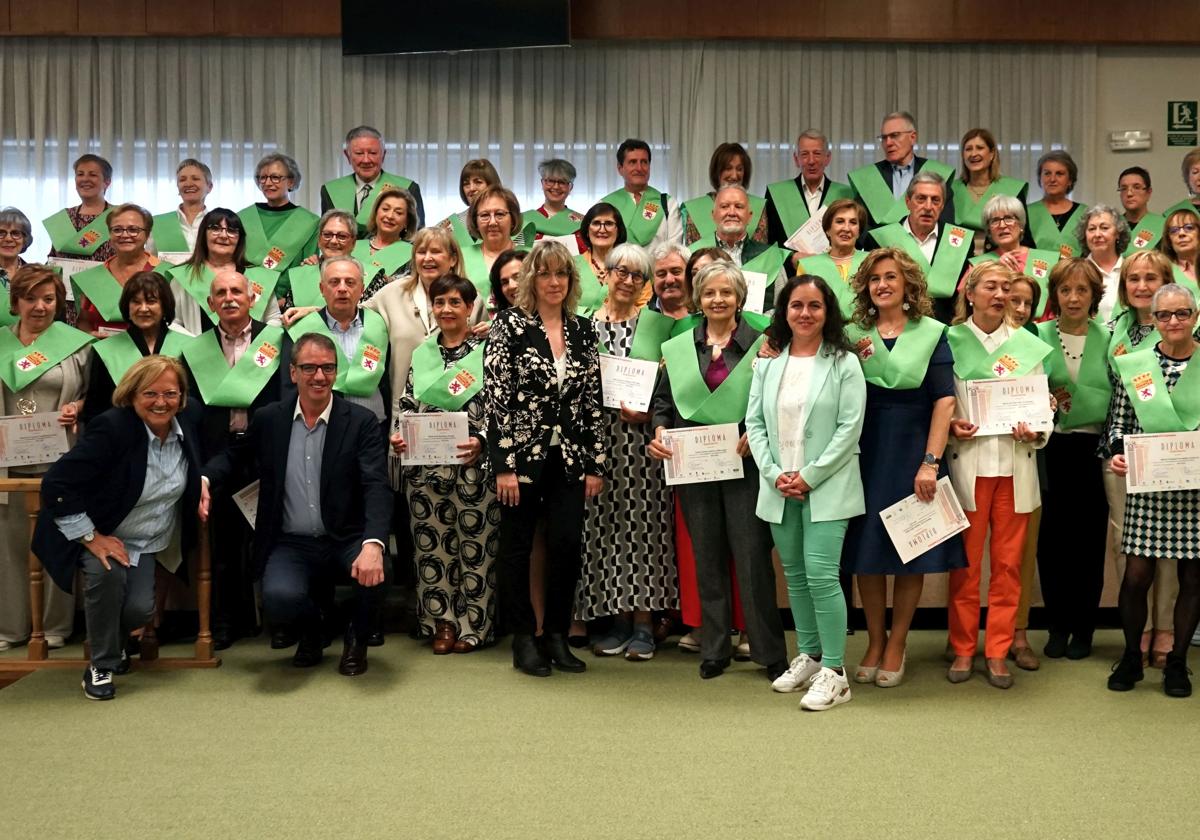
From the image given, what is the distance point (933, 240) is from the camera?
18.8 feet

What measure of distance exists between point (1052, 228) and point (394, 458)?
355cm

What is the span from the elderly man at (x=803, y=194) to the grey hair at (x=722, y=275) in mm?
1790

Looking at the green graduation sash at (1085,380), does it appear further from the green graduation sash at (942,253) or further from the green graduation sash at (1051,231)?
the green graduation sash at (1051,231)

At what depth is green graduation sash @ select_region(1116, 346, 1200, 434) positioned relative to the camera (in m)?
4.39

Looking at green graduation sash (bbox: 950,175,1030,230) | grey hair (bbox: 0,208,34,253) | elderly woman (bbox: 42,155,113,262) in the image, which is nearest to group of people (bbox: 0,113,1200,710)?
green graduation sash (bbox: 950,175,1030,230)

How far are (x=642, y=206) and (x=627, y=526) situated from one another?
2.17m

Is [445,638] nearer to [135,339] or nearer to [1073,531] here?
[135,339]

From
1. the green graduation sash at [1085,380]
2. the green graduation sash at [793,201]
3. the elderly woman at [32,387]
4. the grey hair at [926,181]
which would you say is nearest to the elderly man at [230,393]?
the elderly woman at [32,387]

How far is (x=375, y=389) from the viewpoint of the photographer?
5.08 m

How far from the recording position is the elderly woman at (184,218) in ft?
21.0

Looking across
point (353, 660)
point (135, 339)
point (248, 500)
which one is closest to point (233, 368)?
point (135, 339)

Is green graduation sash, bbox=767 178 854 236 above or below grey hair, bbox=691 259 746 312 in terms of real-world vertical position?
above

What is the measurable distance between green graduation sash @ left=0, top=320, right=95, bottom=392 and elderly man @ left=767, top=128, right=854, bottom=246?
3.44 m

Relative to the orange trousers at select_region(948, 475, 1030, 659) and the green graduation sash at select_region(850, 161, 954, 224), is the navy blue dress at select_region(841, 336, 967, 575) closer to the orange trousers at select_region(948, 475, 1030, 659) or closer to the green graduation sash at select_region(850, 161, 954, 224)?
the orange trousers at select_region(948, 475, 1030, 659)
